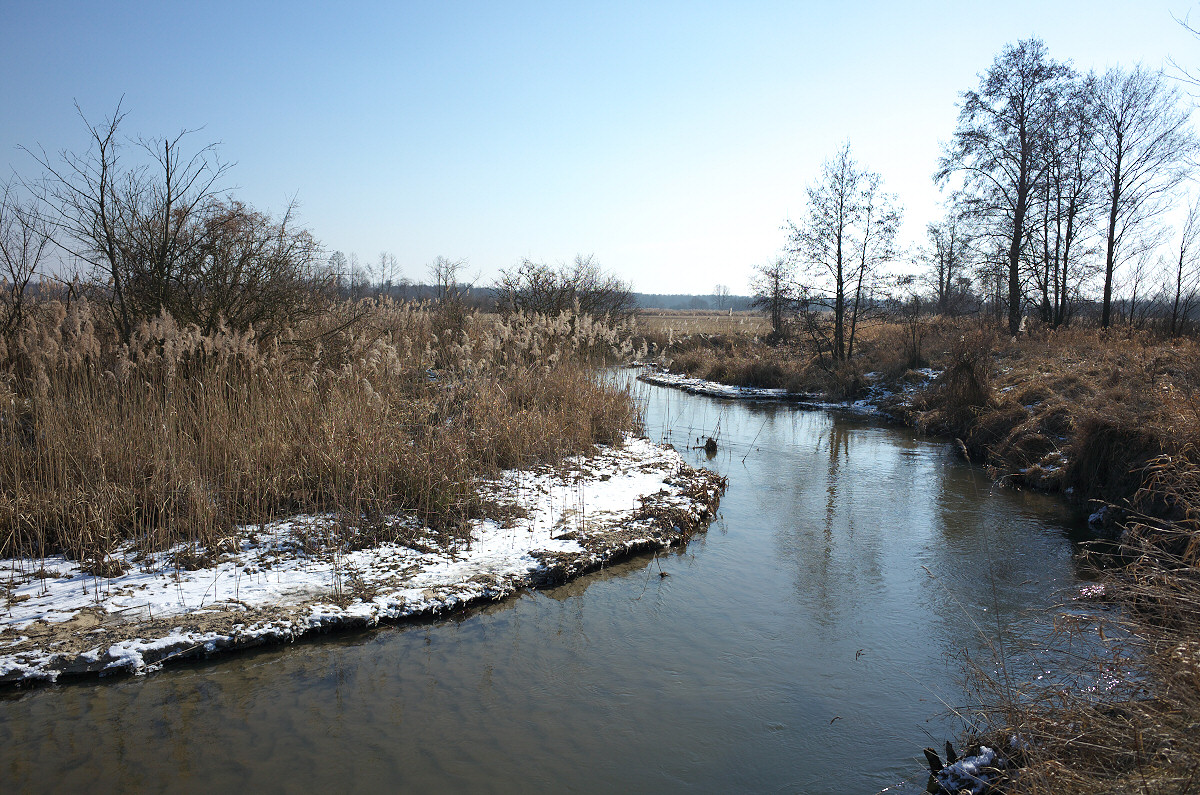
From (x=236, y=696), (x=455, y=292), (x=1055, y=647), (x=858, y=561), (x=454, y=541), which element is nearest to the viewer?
(x=236, y=696)

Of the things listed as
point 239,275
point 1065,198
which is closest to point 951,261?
point 1065,198

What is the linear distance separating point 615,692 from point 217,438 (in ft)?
14.3

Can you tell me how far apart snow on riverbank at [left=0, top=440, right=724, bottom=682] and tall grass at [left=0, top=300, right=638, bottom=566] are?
0.30m

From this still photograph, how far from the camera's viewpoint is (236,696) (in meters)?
3.99

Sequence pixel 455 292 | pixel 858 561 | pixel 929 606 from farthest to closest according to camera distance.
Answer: pixel 455 292 → pixel 858 561 → pixel 929 606

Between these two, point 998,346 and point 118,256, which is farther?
point 998,346

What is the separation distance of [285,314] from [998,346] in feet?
55.1

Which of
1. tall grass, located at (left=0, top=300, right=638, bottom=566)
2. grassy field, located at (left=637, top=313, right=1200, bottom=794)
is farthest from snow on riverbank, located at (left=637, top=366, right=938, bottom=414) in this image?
tall grass, located at (left=0, top=300, right=638, bottom=566)

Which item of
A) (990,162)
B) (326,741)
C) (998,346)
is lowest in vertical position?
(326,741)

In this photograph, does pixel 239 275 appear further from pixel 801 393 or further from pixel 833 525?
pixel 801 393

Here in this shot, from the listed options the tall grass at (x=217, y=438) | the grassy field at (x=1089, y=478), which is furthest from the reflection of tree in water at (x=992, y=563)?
the tall grass at (x=217, y=438)

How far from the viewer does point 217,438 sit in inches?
241

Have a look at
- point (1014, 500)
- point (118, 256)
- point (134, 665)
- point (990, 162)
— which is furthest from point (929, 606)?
point (990, 162)

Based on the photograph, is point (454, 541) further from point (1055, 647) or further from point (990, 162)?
point (990, 162)
